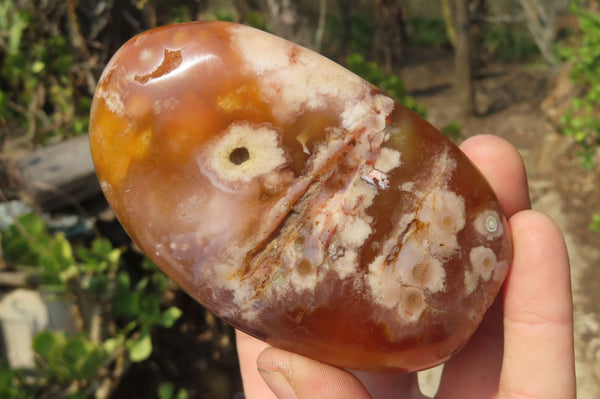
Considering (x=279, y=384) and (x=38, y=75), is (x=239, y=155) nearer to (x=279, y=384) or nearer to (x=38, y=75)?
(x=279, y=384)

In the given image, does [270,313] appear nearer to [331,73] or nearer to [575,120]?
[331,73]

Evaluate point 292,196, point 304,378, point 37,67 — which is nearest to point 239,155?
point 292,196

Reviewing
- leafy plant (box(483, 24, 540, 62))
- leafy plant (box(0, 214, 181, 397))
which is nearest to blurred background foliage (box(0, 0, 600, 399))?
leafy plant (box(0, 214, 181, 397))

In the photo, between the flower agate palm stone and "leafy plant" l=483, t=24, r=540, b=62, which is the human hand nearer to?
the flower agate palm stone

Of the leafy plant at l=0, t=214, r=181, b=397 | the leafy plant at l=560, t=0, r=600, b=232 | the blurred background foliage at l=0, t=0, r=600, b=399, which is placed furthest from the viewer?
the leafy plant at l=560, t=0, r=600, b=232

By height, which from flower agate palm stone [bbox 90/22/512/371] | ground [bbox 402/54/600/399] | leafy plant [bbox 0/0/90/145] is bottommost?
ground [bbox 402/54/600/399]

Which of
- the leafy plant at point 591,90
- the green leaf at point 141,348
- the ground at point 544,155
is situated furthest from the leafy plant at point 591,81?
the green leaf at point 141,348

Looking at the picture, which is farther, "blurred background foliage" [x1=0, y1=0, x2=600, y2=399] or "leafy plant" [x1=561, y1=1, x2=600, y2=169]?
"leafy plant" [x1=561, y1=1, x2=600, y2=169]

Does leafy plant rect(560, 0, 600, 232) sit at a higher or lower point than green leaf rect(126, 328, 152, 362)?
Result: lower
